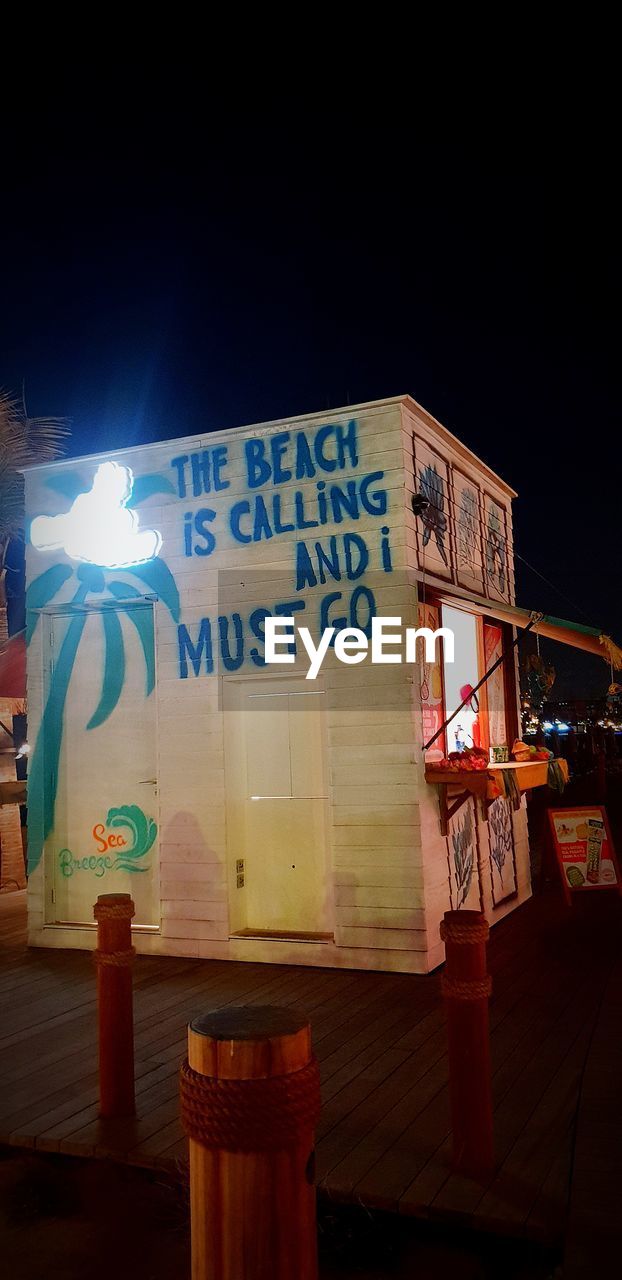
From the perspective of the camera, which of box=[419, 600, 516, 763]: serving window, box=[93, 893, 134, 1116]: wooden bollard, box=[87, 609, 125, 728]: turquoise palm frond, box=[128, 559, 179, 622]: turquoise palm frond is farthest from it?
box=[87, 609, 125, 728]: turquoise palm frond

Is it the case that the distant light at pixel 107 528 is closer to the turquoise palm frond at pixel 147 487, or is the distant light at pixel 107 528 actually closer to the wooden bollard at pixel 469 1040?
the turquoise palm frond at pixel 147 487

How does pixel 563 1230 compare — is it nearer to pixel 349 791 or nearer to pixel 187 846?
pixel 349 791

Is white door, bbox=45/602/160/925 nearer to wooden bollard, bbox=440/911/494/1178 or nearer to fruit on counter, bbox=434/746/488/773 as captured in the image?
fruit on counter, bbox=434/746/488/773

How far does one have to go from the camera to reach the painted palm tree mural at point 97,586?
26.7 ft

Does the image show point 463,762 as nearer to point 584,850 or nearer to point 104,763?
point 584,850

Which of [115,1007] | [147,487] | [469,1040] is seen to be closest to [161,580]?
[147,487]

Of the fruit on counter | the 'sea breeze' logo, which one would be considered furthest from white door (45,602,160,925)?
the fruit on counter

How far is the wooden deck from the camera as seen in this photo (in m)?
3.75

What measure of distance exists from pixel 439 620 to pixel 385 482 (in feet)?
4.49

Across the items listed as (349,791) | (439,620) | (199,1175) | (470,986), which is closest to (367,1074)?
(470,986)

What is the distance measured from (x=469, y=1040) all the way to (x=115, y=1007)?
1.85 meters

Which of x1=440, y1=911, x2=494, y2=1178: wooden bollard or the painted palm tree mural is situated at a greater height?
the painted palm tree mural

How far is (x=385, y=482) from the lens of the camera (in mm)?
7281

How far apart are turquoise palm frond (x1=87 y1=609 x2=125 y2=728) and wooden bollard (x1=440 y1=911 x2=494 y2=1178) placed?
516cm
